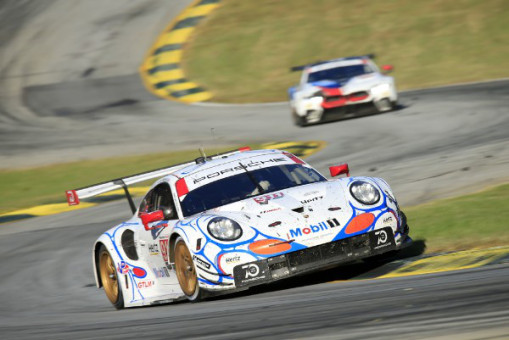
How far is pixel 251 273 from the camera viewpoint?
279 inches

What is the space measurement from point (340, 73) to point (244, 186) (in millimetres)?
10787

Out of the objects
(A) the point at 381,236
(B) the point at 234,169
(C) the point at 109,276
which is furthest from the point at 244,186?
(C) the point at 109,276

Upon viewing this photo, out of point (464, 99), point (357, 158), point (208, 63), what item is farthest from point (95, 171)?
point (208, 63)

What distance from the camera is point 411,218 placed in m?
9.54

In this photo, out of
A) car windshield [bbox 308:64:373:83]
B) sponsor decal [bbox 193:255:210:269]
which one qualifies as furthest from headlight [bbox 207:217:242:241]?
car windshield [bbox 308:64:373:83]

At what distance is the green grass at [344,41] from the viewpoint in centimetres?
2258

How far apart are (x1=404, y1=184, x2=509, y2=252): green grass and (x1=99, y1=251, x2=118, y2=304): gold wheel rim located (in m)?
2.75

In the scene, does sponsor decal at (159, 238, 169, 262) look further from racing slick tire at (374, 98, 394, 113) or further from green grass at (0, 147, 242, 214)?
racing slick tire at (374, 98, 394, 113)

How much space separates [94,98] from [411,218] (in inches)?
620

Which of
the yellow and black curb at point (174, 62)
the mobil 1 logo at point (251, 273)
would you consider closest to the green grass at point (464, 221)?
the mobil 1 logo at point (251, 273)

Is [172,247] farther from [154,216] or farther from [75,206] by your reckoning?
[75,206]

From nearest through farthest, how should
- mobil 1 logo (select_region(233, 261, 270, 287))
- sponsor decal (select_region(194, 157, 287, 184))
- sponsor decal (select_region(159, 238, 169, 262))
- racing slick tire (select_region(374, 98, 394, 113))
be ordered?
mobil 1 logo (select_region(233, 261, 270, 287)) < sponsor decal (select_region(159, 238, 169, 262)) < sponsor decal (select_region(194, 157, 287, 184)) < racing slick tire (select_region(374, 98, 394, 113))

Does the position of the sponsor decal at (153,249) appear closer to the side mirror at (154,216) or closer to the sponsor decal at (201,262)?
the side mirror at (154,216)

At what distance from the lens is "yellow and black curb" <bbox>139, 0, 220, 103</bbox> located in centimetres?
2373
